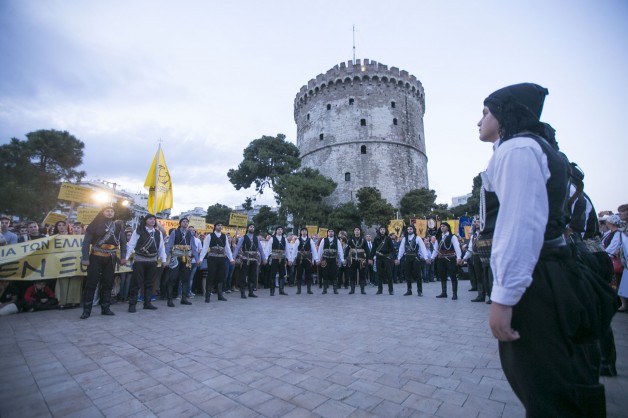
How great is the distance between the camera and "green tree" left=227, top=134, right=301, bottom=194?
3838 cm

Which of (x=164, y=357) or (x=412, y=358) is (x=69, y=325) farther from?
(x=412, y=358)

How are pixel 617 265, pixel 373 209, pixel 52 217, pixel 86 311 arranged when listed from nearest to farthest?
pixel 86 311
pixel 617 265
pixel 52 217
pixel 373 209

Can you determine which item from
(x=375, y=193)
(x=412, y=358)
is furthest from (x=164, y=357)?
(x=375, y=193)

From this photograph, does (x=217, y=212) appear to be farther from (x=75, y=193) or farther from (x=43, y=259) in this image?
(x=43, y=259)

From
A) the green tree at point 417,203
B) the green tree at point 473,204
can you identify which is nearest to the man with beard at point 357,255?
the green tree at point 417,203

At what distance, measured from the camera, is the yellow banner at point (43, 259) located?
6.78 m

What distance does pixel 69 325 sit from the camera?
17.9ft

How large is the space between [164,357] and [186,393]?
1175mm

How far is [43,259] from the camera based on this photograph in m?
7.20

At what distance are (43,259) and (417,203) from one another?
3450 cm

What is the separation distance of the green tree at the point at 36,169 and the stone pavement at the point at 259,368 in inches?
1044

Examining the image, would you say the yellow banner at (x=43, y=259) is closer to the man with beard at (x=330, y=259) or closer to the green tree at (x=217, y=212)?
the man with beard at (x=330, y=259)

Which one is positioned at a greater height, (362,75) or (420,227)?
(362,75)

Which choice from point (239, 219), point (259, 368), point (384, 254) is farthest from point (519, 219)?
point (239, 219)
